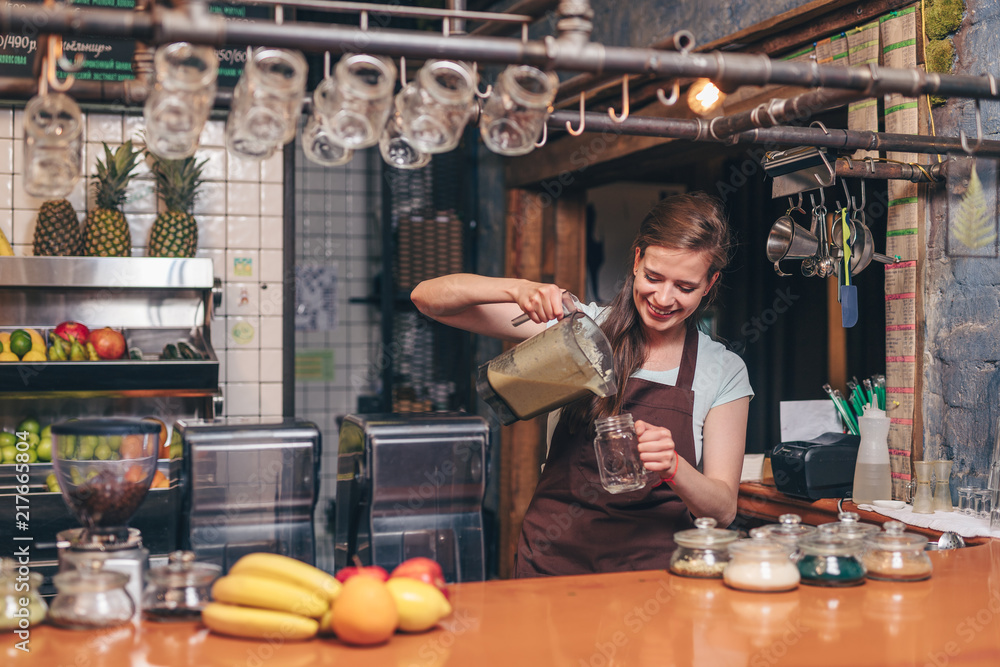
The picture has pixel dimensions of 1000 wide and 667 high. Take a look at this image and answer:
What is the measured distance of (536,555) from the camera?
2.07 m

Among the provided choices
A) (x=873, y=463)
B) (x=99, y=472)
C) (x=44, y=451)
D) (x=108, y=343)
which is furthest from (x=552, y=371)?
(x=44, y=451)

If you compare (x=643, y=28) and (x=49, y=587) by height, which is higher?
(x=643, y=28)

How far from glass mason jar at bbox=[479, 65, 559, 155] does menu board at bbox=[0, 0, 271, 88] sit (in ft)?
7.99

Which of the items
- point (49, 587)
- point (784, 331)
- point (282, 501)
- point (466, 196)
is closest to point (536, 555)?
point (282, 501)

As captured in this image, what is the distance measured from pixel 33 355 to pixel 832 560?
2626mm

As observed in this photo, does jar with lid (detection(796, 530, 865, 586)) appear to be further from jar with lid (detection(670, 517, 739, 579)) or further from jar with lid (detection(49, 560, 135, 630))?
jar with lid (detection(49, 560, 135, 630))

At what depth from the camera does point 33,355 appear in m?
2.95

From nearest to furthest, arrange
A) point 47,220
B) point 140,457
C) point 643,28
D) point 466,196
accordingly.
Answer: point 140,457 → point 47,220 → point 643,28 → point 466,196

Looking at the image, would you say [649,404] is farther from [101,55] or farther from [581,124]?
[101,55]

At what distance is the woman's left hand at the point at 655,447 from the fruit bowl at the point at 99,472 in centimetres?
91

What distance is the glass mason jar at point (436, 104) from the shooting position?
121 centimetres

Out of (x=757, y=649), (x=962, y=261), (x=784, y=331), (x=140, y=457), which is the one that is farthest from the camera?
(x=784, y=331)

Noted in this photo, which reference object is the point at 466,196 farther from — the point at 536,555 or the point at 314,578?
the point at 314,578

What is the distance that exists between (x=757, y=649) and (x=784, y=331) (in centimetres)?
281
